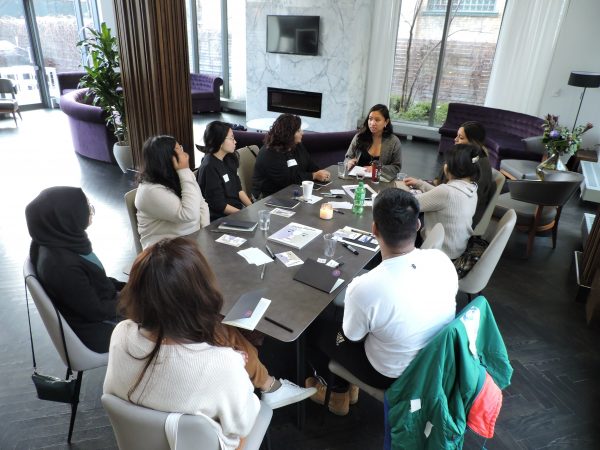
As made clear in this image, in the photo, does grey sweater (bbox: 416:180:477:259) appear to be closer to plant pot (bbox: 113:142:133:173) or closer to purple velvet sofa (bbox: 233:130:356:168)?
purple velvet sofa (bbox: 233:130:356:168)

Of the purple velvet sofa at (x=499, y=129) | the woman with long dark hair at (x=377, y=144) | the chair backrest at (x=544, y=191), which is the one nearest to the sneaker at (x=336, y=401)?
the woman with long dark hair at (x=377, y=144)

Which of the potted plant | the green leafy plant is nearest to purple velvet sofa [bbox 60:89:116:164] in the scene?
the potted plant

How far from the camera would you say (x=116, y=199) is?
5.23 m

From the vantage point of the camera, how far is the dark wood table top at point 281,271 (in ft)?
6.05

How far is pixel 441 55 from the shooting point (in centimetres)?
833

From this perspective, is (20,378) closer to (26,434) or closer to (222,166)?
(26,434)

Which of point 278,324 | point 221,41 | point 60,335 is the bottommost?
point 60,335

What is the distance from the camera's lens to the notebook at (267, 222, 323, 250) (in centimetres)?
247

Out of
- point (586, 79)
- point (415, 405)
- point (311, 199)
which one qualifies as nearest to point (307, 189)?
point (311, 199)

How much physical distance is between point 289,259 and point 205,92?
8.88m

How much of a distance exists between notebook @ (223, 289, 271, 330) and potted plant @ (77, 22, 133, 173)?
14.2 ft

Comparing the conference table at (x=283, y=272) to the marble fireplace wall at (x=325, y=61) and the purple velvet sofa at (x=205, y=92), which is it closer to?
the marble fireplace wall at (x=325, y=61)

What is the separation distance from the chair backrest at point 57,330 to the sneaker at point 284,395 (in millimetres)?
851

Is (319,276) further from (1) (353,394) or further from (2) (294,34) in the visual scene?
(2) (294,34)
